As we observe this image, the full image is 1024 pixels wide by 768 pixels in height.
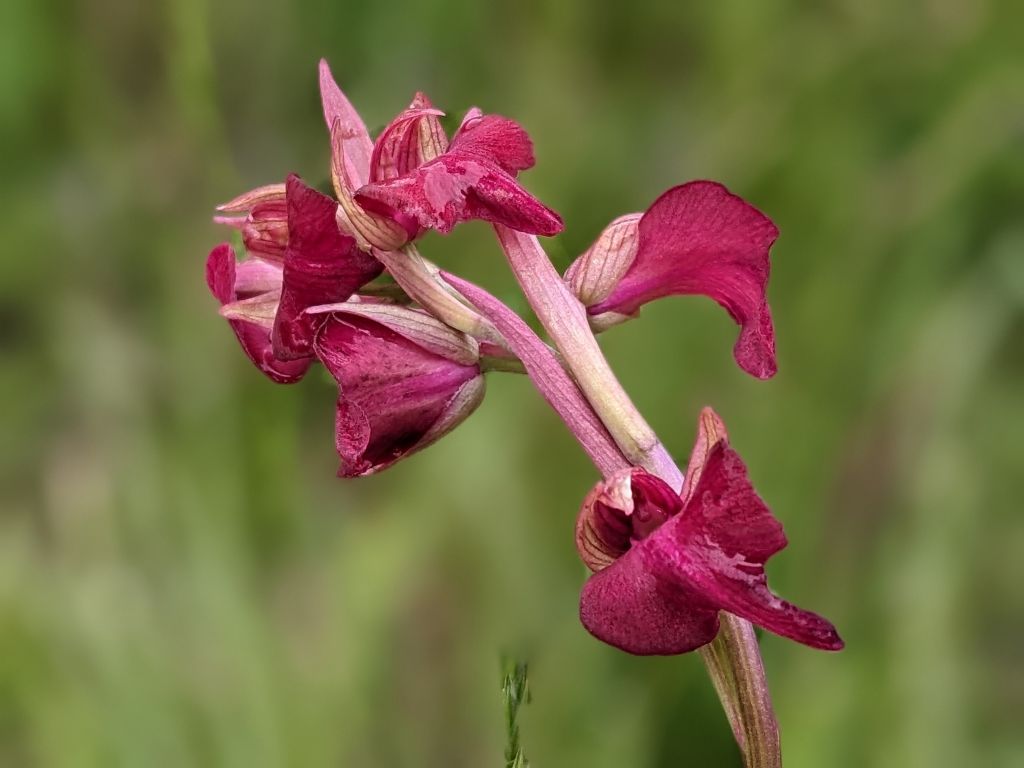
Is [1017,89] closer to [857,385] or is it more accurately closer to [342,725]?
[857,385]

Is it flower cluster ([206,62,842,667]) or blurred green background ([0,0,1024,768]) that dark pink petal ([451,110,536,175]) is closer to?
flower cluster ([206,62,842,667])

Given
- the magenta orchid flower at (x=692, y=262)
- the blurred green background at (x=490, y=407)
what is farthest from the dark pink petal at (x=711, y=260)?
the blurred green background at (x=490, y=407)

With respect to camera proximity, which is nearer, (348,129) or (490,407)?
(348,129)

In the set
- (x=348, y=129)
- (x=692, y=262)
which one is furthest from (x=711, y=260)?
(x=348, y=129)

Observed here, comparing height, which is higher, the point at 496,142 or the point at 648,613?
the point at 496,142

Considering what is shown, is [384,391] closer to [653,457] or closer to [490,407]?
[653,457]

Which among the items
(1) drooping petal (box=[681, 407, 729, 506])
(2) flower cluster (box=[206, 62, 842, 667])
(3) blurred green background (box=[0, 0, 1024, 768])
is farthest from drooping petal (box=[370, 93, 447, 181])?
(3) blurred green background (box=[0, 0, 1024, 768])

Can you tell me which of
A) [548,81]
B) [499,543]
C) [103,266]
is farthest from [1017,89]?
[103,266]
